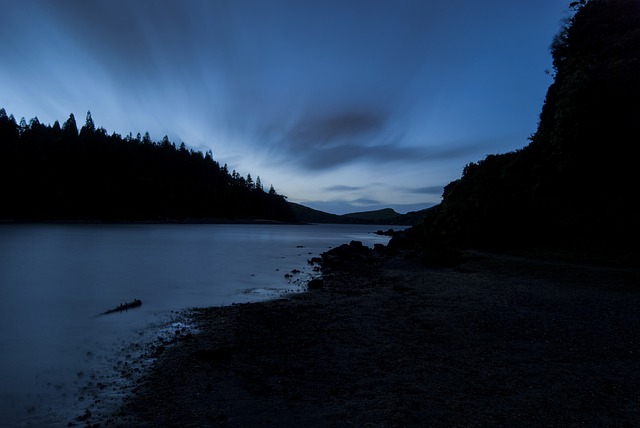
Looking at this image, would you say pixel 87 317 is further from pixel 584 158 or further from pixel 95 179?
pixel 95 179

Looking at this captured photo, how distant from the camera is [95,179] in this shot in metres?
140

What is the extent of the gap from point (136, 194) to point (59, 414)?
160 meters

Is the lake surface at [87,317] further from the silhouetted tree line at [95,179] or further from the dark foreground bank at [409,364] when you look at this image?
the silhouetted tree line at [95,179]

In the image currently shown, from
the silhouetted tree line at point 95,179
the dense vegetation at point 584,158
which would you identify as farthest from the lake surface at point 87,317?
the silhouetted tree line at point 95,179

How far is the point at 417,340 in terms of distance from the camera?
9.80 meters

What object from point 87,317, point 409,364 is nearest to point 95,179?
point 87,317

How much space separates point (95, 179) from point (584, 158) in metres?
157

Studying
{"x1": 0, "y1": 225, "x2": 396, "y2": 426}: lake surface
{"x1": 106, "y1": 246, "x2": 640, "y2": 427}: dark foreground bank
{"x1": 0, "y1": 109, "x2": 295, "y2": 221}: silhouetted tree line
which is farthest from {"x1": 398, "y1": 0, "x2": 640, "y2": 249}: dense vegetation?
{"x1": 0, "y1": 109, "x2": 295, "y2": 221}: silhouetted tree line

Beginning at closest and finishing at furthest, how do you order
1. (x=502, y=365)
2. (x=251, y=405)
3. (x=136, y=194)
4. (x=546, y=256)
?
1. (x=251, y=405)
2. (x=502, y=365)
3. (x=546, y=256)
4. (x=136, y=194)

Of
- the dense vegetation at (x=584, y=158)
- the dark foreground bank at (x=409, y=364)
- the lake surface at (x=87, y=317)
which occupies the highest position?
the dense vegetation at (x=584, y=158)

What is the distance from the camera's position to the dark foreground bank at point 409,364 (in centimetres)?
585

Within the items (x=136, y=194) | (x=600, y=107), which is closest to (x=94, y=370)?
(x=600, y=107)

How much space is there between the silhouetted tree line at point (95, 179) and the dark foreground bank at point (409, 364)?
445ft

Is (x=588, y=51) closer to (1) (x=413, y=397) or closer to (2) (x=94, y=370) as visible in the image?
(1) (x=413, y=397)
